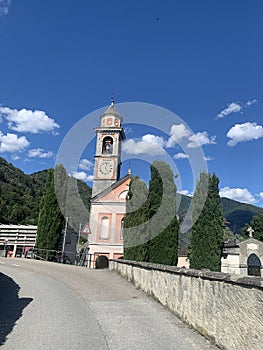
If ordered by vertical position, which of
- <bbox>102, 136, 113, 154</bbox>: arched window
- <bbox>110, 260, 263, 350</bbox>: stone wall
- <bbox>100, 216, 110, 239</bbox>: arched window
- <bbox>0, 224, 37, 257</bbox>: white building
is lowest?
<bbox>110, 260, 263, 350</bbox>: stone wall

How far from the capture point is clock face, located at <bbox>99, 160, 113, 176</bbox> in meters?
35.2

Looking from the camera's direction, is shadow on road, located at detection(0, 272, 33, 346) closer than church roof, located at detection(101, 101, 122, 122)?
Yes

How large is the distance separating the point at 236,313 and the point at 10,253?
88.7ft

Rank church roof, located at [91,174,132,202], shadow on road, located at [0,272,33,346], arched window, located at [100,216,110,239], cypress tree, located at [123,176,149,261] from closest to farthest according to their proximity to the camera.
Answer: shadow on road, located at [0,272,33,346]
cypress tree, located at [123,176,149,261]
arched window, located at [100,216,110,239]
church roof, located at [91,174,132,202]

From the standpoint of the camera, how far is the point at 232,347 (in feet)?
15.3

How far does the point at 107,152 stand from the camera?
36.3 m

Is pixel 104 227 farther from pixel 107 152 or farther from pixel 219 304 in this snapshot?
pixel 219 304

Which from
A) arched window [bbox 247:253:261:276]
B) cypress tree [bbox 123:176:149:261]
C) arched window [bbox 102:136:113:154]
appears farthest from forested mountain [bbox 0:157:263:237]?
cypress tree [bbox 123:176:149:261]

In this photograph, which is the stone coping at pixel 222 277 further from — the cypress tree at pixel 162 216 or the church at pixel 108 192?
the church at pixel 108 192

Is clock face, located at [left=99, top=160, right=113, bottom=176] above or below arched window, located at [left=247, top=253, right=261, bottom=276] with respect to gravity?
above

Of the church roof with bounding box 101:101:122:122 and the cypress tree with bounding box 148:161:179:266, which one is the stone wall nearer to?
the cypress tree with bounding box 148:161:179:266

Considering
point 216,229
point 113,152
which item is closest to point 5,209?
point 113,152

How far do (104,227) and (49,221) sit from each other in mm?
7114

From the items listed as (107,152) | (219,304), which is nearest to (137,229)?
(219,304)
